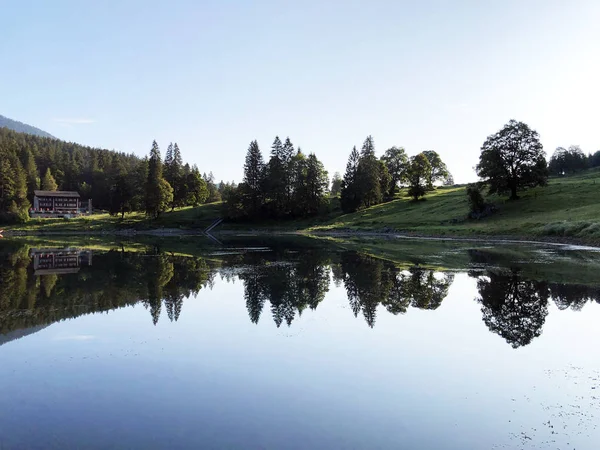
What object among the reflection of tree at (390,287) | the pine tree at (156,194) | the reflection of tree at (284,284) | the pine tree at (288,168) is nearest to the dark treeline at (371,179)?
the pine tree at (288,168)

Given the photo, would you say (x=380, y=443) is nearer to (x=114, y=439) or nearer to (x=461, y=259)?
(x=114, y=439)

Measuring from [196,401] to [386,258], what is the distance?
3375cm

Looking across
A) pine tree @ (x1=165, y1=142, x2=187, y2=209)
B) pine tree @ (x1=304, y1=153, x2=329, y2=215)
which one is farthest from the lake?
pine tree @ (x1=165, y1=142, x2=187, y2=209)

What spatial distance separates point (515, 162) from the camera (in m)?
81.2

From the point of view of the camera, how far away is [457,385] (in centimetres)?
1184

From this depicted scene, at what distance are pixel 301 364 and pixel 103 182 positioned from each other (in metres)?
161

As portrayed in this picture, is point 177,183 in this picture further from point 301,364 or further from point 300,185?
point 301,364

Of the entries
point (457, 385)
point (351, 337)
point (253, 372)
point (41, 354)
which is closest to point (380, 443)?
point (457, 385)

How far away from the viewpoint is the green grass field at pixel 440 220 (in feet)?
195

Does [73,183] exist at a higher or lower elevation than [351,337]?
higher

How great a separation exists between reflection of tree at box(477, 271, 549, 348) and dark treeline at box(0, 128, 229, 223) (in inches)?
3654

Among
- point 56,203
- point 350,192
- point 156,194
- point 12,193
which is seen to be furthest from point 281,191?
point 56,203

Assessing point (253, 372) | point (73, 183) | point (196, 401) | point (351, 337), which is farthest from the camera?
point (73, 183)

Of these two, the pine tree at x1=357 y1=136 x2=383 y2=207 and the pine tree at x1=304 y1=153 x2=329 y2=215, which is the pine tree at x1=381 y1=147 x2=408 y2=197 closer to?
the pine tree at x1=357 y1=136 x2=383 y2=207
